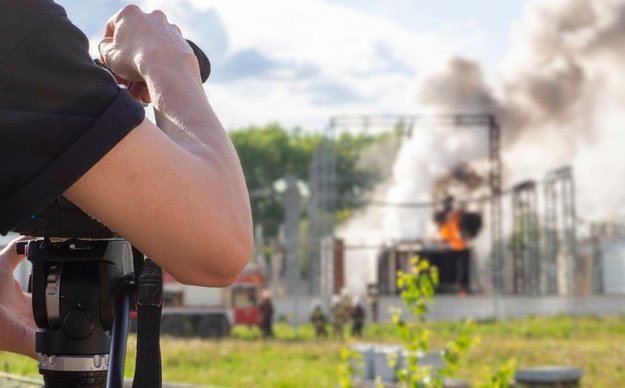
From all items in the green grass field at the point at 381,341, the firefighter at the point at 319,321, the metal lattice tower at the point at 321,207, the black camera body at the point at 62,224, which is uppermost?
the metal lattice tower at the point at 321,207

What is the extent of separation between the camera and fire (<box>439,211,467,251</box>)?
129 feet

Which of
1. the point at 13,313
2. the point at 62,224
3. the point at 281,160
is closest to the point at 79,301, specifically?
the point at 62,224

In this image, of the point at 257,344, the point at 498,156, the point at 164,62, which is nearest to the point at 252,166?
the point at 498,156

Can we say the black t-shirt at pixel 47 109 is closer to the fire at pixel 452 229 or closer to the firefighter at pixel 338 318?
the firefighter at pixel 338 318

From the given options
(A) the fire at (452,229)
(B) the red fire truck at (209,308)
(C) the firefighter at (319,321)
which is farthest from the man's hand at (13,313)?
(A) the fire at (452,229)

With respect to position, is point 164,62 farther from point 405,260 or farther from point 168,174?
point 405,260

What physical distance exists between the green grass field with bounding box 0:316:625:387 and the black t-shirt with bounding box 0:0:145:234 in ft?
30.6

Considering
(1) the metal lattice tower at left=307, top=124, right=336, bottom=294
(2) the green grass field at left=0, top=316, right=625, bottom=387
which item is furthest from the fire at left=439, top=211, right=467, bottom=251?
(2) the green grass field at left=0, top=316, right=625, bottom=387

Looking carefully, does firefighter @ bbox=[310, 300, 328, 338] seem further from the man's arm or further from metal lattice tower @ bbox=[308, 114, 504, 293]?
the man's arm

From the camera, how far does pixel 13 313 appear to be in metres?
1.50

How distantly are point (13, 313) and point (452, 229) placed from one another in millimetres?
39049

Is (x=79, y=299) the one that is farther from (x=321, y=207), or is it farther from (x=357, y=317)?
(x=321, y=207)

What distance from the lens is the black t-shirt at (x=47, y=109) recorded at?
92 centimetres

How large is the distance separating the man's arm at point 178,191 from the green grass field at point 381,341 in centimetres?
922
